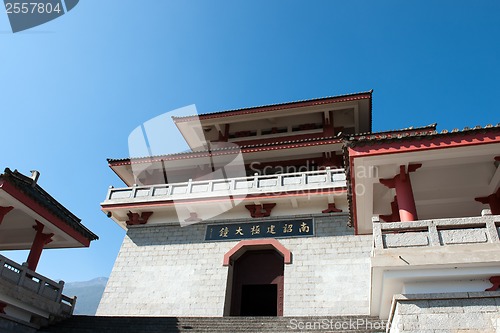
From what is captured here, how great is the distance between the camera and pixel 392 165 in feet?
27.5

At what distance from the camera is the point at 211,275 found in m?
14.0

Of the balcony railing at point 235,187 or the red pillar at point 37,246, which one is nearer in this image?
the red pillar at point 37,246

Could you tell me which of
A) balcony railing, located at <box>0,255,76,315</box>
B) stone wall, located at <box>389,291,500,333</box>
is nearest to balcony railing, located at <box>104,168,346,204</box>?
balcony railing, located at <box>0,255,76,315</box>

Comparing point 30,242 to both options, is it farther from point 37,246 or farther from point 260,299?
point 260,299

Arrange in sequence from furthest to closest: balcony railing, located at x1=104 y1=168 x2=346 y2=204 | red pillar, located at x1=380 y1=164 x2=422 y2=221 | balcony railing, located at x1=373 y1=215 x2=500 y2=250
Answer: balcony railing, located at x1=104 y1=168 x2=346 y2=204, red pillar, located at x1=380 y1=164 x2=422 y2=221, balcony railing, located at x1=373 y1=215 x2=500 y2=250

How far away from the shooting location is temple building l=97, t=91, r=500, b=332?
6.48 meters

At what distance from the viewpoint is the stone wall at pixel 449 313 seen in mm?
5938

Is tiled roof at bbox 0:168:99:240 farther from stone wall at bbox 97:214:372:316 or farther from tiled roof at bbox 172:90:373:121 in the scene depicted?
tiled roof at bbox 172:90:373:121

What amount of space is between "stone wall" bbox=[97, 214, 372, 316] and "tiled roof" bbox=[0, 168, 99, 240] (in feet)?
7.02

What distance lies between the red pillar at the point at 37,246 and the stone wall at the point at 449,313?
11.5m

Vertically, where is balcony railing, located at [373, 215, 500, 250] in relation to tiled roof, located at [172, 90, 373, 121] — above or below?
below

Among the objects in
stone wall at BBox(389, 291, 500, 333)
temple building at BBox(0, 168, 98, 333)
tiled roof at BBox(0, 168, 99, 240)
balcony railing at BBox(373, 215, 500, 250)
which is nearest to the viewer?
stone wall at BBox(389, 291, 500, 333)

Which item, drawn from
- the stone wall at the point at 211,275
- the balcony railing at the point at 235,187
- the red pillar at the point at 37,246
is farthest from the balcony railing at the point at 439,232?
the red pillar at the point at 37,246

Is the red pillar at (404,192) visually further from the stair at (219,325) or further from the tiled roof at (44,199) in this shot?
the tiled roof at (44,199)
